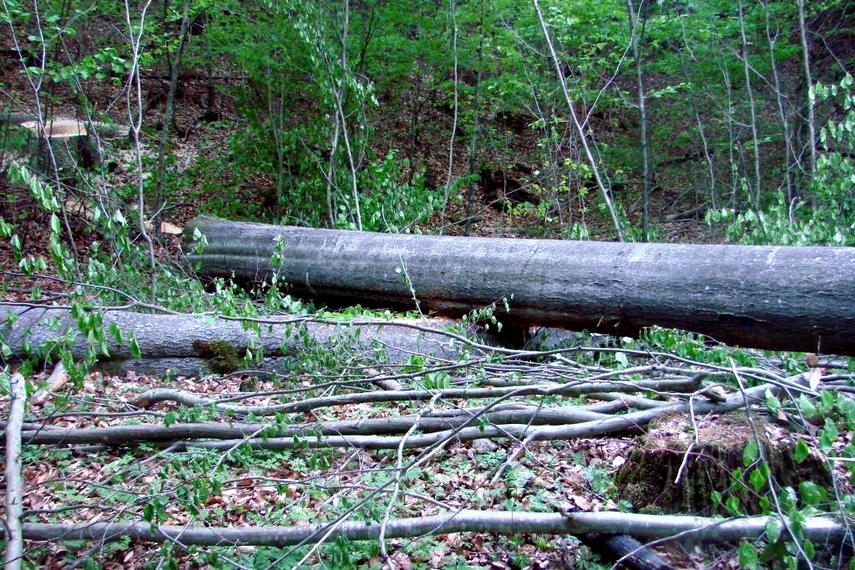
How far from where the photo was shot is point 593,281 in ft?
15.8

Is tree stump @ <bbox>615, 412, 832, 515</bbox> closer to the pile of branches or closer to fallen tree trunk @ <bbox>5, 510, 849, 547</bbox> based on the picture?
the pile of branches

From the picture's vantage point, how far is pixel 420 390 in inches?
138

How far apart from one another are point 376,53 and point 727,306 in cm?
624

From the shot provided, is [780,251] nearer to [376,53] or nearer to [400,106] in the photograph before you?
[376,53]

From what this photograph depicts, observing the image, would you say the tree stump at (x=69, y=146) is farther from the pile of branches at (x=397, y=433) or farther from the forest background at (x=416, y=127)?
the pile of branches at (x=397, y=433)

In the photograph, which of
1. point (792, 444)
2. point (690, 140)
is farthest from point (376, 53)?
point (792, 444)

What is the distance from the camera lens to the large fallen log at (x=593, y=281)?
13.1 feet

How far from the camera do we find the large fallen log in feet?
13.1

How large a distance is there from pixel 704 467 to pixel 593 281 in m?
2.15

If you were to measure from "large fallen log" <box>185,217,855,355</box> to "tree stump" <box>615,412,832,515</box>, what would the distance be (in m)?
0.98

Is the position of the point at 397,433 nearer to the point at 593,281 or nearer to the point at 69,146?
the point at 593,281

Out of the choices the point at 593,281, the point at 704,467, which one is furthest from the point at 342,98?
the point at 704,467

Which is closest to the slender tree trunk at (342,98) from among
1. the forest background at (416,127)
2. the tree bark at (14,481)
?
the forest background at (416,127)

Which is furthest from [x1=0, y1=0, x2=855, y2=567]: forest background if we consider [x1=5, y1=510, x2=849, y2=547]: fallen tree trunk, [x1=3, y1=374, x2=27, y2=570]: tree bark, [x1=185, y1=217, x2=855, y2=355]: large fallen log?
[x1=5, y1=510, x2=849, y2=547]: fallen tree trunk
